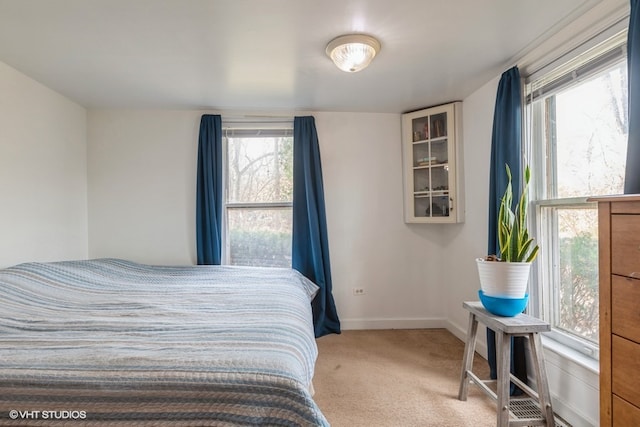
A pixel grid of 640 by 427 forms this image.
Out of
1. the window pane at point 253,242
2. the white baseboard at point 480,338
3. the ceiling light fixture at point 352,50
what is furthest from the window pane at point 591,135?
the window pane at point 253,242

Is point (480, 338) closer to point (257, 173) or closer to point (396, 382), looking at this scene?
point (396, 382)

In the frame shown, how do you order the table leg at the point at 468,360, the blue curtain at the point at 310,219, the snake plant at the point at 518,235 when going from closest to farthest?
the snake plant at the point at 518,235 < the table leg at the point at 468,360 < the blue curtain at the point at 310,219

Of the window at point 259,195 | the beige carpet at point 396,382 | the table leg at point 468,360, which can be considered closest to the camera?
the beige carpet at point 396,382

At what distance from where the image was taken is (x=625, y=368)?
0.99 metres

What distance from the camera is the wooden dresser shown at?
95 cm

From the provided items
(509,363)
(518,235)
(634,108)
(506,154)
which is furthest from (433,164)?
(509,363)

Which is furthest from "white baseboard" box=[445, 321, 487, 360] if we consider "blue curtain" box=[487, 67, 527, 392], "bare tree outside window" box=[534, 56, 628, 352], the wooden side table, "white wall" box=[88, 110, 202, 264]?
"white wall" box=[88, 110, 202, 264]

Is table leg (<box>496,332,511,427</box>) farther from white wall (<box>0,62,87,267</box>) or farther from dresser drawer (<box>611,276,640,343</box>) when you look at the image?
white wall (<box>0,62,87,267</box>)

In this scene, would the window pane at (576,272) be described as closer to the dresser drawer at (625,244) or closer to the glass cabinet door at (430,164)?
the dresser drawer at (625,244)

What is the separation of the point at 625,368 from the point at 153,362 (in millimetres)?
1588

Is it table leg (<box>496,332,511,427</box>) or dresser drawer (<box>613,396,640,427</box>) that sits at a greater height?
dresser drawer (<box>613,396,640,427</box>)

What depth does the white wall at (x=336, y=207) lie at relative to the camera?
10.1 ft

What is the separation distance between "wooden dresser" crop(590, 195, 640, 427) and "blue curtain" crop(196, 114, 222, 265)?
2789 mm

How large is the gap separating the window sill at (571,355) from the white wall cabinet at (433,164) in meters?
1.25
